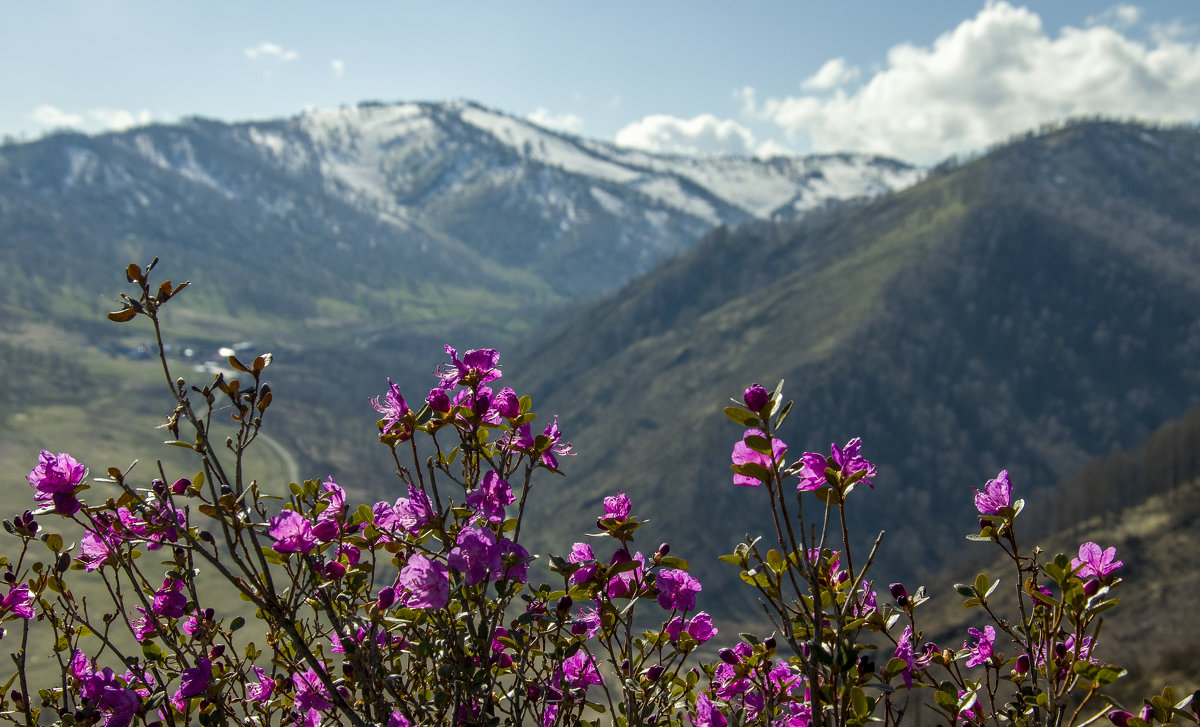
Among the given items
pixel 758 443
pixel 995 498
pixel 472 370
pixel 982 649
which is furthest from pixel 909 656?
pixel 472 370

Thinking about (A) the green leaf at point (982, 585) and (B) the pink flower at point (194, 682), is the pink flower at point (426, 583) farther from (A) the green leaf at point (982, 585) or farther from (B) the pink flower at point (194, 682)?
(A) the green leaf at point (982, 585)

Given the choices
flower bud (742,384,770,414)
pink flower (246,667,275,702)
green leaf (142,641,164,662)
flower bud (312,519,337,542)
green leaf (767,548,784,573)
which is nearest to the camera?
flower bud (742,384,770,414)

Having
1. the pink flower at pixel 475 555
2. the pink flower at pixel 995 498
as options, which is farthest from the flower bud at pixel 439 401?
the pink flower at pixel 995 498

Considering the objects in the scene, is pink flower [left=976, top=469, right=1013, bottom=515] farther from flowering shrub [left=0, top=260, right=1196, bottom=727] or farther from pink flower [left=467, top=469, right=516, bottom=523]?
pink flower [left=467, top=469, right=516, bottom=523]

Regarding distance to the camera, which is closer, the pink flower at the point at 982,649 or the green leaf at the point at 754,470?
the green leaf at the point at 754,470

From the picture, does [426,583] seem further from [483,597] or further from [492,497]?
[492,497]

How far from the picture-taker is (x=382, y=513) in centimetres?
471

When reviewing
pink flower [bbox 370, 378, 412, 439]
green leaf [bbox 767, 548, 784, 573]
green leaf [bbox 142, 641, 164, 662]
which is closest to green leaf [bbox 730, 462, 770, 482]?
green leaf [bbox 767, 548, 784, 573]

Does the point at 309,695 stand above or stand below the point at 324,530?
below

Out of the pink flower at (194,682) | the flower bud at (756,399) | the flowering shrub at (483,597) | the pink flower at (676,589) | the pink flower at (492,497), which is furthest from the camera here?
the pink flower at (676,589)

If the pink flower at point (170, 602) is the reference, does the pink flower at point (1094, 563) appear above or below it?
below

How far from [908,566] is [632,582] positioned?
203192 millimetres

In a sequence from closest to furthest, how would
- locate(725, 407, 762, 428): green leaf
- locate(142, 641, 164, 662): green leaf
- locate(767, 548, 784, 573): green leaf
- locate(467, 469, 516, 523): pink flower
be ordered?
locate(725, 407, 762, 428): green leaf
locate(767, 548, 784, 573): green leaf
locate(467, 469, 516, 523): pink flower
locate(142, 641, 164, 662): green leaf

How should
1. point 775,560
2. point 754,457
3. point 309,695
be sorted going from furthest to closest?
1. point 309,695
2. point 775,560
3. point 754,457
